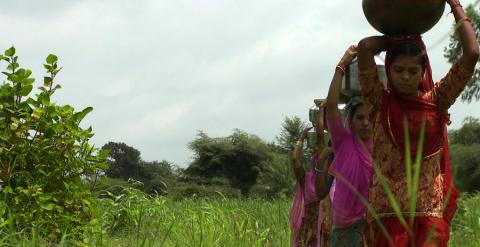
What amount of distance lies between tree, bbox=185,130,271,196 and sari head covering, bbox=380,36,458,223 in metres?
41.9

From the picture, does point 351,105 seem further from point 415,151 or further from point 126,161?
point 126,161

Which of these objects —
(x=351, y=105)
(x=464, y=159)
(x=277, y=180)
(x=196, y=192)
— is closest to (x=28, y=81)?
(x=351, y=105)

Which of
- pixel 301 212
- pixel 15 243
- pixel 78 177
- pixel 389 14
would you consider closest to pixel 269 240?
pixel 301 212

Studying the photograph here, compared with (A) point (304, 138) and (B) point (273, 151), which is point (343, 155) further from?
(B) point (273, 151)

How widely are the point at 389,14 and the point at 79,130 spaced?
2248 mm

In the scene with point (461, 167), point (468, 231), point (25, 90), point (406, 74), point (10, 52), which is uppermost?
point (10, 52)

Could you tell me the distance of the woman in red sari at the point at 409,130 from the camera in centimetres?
273

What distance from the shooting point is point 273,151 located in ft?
161

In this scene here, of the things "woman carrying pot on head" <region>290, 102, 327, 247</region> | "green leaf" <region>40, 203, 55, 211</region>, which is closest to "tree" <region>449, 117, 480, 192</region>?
"woman carrying pot on head" <region>290, 102, 327, 247</region>

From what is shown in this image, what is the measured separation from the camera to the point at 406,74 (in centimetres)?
276

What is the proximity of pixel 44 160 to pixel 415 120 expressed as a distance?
223cm

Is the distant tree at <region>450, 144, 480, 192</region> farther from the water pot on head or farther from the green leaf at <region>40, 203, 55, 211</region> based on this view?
the green leaf at <region>40, 203, 55, 211</region>

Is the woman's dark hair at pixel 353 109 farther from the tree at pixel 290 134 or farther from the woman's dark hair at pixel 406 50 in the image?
the tree at pixel 290 134

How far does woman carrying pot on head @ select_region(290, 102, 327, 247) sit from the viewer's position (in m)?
4.37
